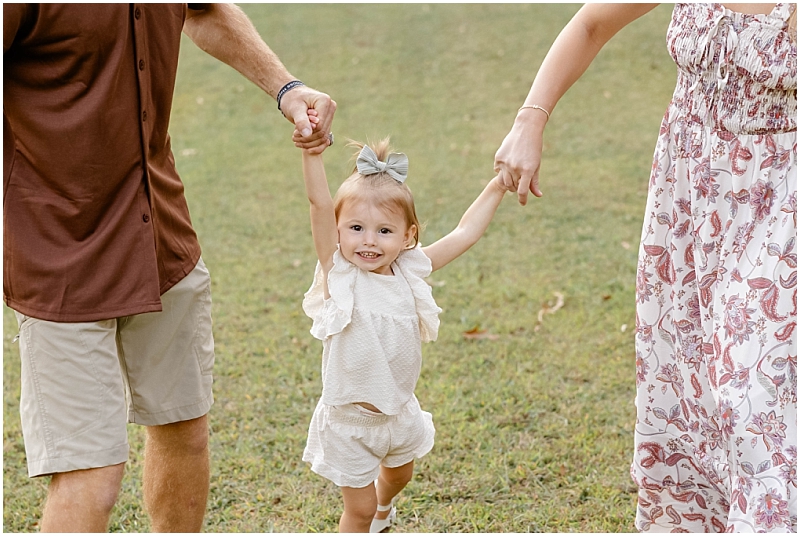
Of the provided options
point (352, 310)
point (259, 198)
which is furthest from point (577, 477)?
point (259, 198)

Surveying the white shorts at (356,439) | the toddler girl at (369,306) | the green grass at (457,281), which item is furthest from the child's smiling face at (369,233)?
the green grass at (457,281)

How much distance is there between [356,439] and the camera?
2.92m

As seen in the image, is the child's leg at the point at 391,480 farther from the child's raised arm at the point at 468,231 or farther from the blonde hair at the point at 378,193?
the blonde hair at the point at 378,193

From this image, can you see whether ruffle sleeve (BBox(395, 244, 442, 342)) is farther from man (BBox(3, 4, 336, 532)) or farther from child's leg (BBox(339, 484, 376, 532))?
child's leg (BBox(339, 484, 376, 532))

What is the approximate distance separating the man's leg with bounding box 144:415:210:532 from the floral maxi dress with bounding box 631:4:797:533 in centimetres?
146

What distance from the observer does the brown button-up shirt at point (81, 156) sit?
2.37m

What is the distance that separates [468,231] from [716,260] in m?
0.77

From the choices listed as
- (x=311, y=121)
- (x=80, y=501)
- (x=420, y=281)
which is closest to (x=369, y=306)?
(x=420, y=281)

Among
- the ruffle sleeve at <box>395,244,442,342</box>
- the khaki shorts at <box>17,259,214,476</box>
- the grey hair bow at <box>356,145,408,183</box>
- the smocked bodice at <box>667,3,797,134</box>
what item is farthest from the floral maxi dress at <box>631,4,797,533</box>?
the khaki shorts at <box>17,259,214,476</box>

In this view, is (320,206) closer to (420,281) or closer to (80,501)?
(420,281)

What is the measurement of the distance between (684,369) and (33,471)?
1827mm

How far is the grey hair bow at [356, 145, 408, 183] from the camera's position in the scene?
2785 mm

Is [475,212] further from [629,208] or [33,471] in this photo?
[629,208]

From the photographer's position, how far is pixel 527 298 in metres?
5.72
